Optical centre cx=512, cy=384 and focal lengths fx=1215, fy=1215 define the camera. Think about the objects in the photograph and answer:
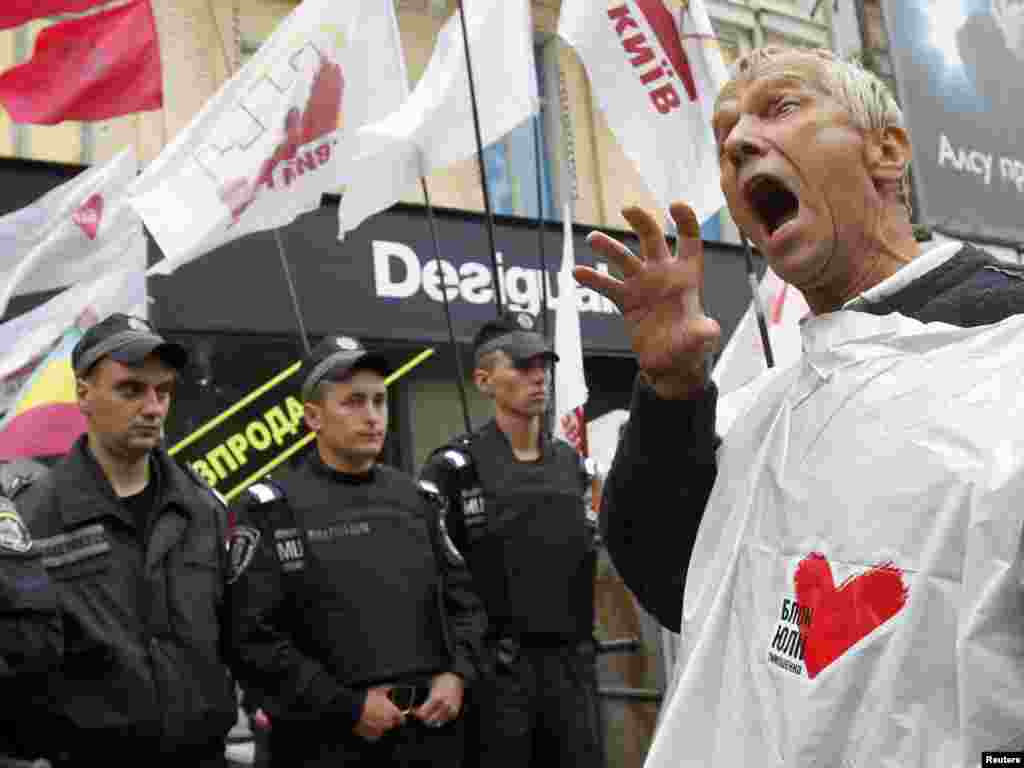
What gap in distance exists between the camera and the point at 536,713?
4191mm

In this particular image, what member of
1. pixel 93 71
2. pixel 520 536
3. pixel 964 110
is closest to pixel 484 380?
pixel 520 536

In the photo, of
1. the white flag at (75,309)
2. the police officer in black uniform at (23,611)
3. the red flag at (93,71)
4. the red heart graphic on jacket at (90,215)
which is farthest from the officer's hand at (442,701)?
the red flag at (93,71)

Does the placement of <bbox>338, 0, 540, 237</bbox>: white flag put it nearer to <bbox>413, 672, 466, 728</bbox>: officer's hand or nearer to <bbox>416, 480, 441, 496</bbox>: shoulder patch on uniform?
<bbox>416, 480, 441, 496</bbox>: shoulder patch on uniform

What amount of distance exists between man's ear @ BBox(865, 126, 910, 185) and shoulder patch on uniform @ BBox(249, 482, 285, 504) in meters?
2.60

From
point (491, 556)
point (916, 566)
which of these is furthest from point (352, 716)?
point (916, 566)

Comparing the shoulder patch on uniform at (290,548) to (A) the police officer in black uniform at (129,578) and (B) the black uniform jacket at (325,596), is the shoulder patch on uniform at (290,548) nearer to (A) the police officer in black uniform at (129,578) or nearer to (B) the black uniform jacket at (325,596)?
(B) the black uniform jacket at (325,596)

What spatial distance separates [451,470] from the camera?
14.5 ft

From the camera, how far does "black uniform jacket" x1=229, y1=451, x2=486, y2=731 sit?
3.58 m

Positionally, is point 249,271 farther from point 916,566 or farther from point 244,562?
point 916,566

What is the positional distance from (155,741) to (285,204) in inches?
98.1

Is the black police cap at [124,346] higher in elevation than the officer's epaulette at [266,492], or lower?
higher

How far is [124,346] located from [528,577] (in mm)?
1598

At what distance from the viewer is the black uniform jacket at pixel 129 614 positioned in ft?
10.2

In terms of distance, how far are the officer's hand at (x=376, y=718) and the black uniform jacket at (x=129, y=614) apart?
40 centimetres
